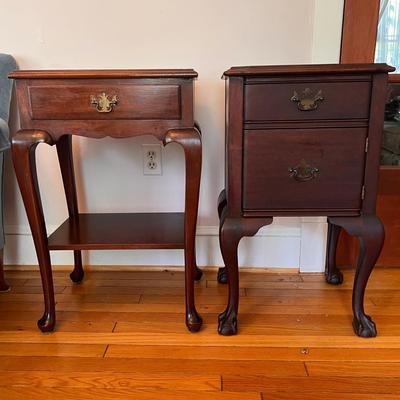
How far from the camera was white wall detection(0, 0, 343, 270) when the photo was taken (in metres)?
1.34

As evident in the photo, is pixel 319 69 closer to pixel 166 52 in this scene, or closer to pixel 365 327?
pixel 166 52

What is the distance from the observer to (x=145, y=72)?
990 millimetres

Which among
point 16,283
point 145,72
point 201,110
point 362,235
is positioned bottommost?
point 16,283

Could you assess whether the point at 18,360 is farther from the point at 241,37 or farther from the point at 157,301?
the point at 241,37

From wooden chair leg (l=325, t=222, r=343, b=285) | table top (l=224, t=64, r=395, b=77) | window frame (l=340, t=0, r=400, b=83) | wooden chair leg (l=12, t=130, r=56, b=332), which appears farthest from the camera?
wooden chair leg (l=325, t=222, r=343, b=285)

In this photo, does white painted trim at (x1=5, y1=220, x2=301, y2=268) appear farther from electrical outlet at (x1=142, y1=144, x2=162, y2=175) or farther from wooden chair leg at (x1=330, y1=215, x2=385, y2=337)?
wooden chair leg at (x1=330, y1=215, x2=385, y2=337)

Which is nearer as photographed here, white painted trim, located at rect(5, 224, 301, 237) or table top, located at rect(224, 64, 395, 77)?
table top, located at rect(224, 64, 395, 77)

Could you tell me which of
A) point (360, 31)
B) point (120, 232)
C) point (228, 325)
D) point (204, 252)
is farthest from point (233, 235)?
point (360, 31)

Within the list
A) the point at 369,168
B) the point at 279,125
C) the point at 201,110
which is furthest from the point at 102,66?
the point at 369,168

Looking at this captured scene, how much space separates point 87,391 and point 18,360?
255mm

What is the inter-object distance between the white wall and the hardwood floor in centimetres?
27

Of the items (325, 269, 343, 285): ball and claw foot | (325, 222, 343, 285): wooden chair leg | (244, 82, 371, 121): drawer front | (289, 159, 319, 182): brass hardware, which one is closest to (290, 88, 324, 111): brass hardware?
(244, 82, 371, 121): drawer front

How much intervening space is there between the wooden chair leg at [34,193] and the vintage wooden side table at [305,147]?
533 mm

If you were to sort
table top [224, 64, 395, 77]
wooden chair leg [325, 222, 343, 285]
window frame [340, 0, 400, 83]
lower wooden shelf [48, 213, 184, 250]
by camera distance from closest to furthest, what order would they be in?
1. table top [224, 64, 395, 77]
2. lower wooden shelf [48, 213, 184, 250]
3. window frame [340, 0, 400, 83]
4. wooden chair leg [325, 222, 343, 285]
